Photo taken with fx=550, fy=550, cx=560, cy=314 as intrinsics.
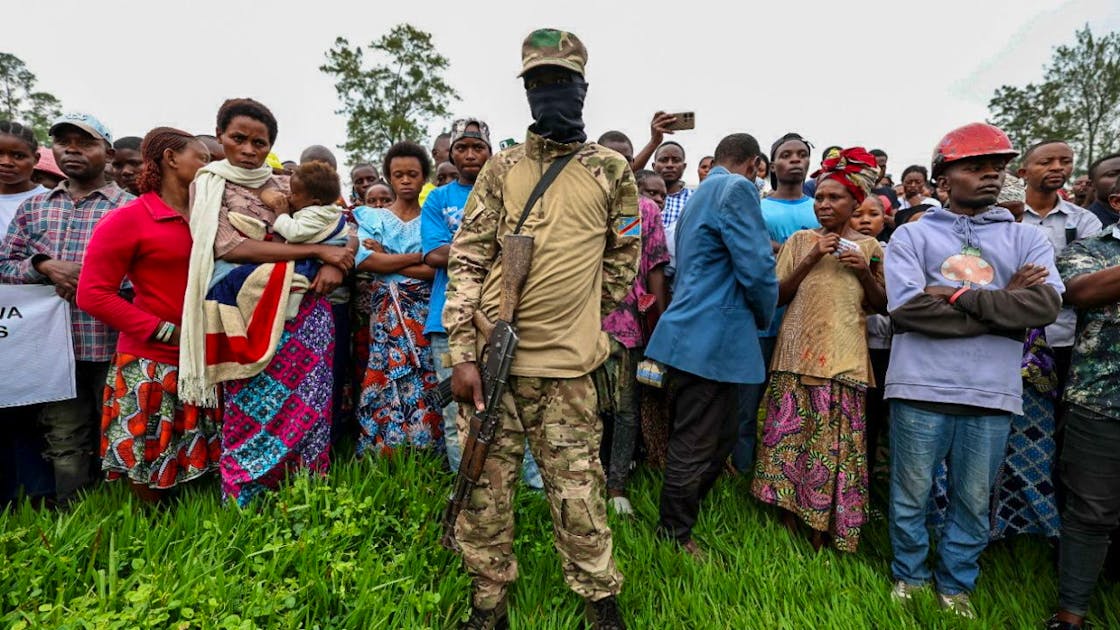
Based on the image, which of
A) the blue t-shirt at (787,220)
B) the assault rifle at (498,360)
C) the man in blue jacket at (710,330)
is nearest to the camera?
the assault rifle at (498,360)

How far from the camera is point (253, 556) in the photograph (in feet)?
8.21

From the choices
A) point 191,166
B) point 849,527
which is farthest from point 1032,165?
point 191,166

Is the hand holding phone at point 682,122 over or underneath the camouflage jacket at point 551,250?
over

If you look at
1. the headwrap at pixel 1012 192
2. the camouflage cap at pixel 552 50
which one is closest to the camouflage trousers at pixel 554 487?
the camouflage cap at pixel 552 50

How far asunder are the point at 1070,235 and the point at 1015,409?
1.78 m

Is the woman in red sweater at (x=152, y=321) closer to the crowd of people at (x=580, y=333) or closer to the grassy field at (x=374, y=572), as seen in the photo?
the crowd of people at (x=580, y=333)

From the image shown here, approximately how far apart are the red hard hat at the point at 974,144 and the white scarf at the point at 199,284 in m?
3.54

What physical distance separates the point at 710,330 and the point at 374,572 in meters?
2.01

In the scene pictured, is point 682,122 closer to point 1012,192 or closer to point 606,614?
point 1012,192

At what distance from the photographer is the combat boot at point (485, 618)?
2.32 m

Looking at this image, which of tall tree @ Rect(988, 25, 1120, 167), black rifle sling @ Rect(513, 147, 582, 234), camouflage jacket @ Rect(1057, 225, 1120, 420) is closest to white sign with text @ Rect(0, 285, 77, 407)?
black rifle sling @ Rect(513, 147, 582, 234)

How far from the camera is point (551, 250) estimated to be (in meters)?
2.19

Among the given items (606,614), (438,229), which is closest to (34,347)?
(438,229)

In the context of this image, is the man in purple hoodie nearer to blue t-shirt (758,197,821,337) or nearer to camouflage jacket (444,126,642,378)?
blue t-shirt (758,197,821,337)
